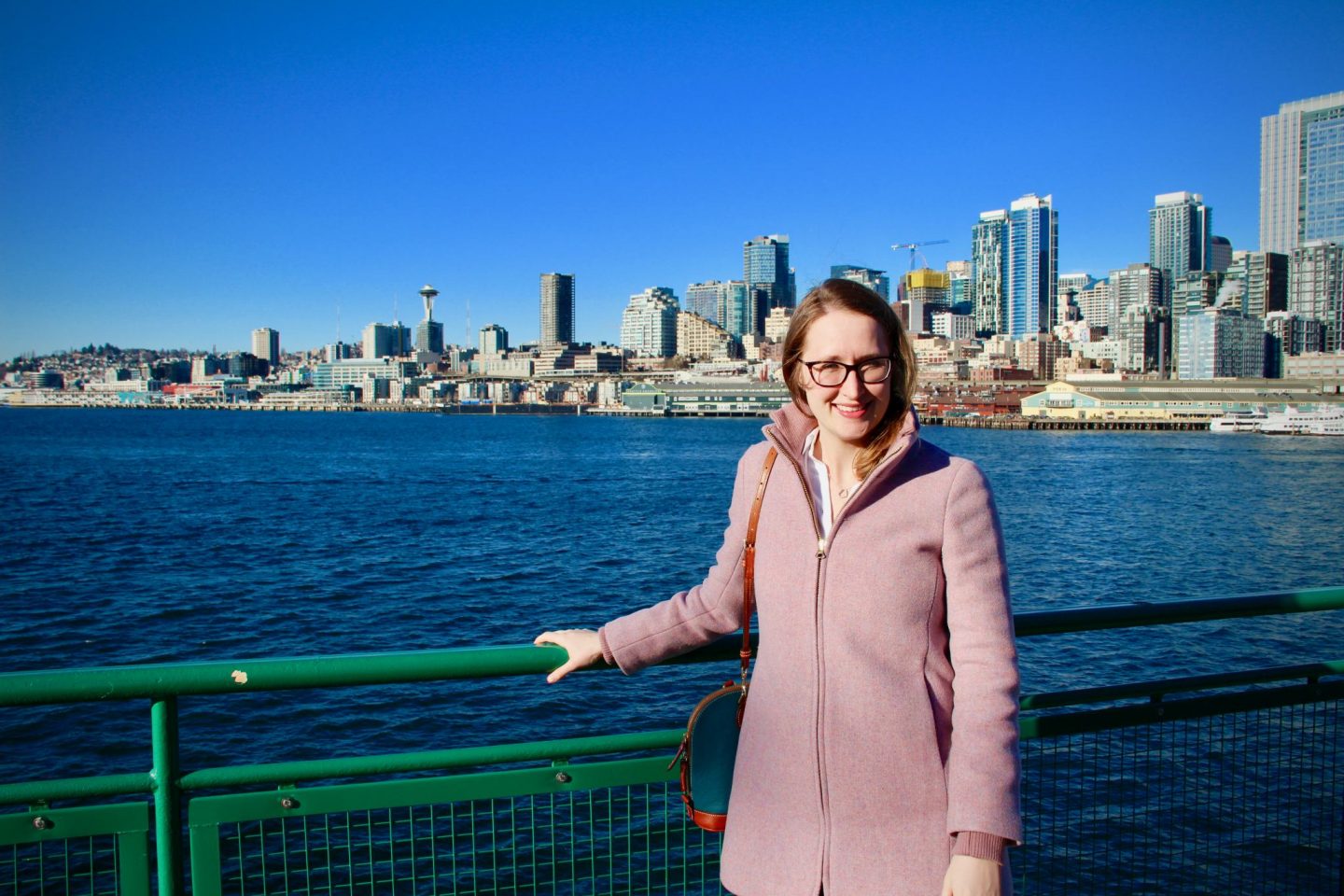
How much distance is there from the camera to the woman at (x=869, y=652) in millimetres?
1509

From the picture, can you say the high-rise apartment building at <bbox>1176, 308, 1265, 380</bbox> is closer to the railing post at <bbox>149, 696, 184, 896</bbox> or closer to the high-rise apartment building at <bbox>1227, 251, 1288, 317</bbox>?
the high-rise apartment building at <bbox>1227, 251, 1288, 317</bbox>

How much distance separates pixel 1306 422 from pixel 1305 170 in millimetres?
124921

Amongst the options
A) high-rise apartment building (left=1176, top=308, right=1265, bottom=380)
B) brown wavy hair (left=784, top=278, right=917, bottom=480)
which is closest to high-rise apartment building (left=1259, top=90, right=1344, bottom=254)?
high-rise apartment building (left=1176, top=308, right=1265, bottom=380)

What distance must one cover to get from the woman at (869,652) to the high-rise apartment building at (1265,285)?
183067 mm

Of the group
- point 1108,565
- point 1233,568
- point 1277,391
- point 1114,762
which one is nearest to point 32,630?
point 1114,762

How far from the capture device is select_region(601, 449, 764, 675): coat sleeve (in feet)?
6.13

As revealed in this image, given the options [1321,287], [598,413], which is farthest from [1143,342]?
[598,413]

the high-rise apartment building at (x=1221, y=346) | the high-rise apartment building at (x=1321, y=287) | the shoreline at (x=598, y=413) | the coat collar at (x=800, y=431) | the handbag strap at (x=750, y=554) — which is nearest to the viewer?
the coat collar at (x=800, y=431)

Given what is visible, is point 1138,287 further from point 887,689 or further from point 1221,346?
point 887,689

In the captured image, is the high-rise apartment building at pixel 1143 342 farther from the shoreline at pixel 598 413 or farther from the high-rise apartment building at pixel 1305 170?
the shoreline at pixel 598 413

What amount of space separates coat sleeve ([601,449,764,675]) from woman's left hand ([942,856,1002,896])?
57 centimetres

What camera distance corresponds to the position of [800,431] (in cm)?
178

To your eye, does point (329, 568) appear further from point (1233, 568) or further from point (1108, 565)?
point (1233, 568)

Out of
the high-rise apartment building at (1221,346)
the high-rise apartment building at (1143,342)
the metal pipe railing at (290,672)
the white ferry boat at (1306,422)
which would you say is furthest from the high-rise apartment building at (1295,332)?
the metal pipe railing at (290,672)
